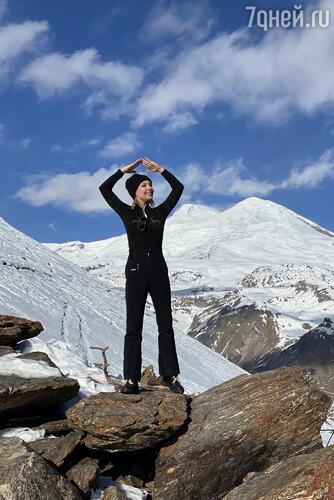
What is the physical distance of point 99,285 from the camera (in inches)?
1471

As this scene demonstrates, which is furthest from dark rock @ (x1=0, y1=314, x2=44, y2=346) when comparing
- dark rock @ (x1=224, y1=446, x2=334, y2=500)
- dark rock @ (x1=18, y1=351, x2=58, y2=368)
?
dark rock @ (x1=224, y1=446, x2=334, y2=500)

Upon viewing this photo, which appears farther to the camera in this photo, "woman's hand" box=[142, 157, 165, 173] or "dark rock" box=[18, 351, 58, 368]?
"dark rock" box=[18, 351, 58, 368]

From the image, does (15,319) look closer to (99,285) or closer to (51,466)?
(51,466)

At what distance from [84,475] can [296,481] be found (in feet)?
10.9

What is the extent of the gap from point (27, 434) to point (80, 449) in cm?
104

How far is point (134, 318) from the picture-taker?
Result: 9750 millimetres

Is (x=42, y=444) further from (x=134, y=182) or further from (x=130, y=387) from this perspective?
(x=134, y=182)

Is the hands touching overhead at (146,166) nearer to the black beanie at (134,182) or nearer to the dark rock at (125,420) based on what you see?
the black beanie at (134,182)

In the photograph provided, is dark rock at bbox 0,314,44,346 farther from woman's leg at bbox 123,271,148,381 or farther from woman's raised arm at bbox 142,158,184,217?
woman's raised arm at bbox 142,158,184,217

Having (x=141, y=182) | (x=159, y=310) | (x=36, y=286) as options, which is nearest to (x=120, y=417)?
(x=159, y=310)

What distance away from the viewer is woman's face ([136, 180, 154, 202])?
9688 mm

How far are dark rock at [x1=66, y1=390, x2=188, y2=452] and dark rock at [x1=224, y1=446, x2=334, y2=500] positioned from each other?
1.66 metres

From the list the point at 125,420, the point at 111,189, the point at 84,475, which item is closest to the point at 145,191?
the point at 111,189

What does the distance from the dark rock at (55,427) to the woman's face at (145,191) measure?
4355 mm
